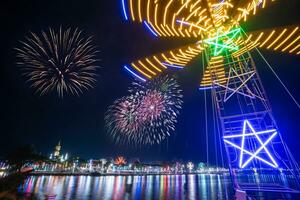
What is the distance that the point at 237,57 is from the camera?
8.99 metres

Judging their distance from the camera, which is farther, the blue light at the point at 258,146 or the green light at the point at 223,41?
the green light at the point at 223,41

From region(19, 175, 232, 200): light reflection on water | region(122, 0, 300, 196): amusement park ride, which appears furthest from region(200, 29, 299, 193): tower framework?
region(19, 175, 232, 200): light reflection on water

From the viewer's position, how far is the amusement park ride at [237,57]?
22.6 ft

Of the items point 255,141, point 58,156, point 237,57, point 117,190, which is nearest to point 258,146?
point 255,141

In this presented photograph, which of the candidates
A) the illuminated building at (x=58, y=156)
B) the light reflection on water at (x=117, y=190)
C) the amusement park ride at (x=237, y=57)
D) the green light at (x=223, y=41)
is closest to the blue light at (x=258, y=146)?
the amusement park ride at (x=237, y=57)

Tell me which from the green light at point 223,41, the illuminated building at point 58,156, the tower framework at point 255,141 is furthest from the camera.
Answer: the illuminated building at point 58,156

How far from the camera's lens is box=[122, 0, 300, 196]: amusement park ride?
688cm

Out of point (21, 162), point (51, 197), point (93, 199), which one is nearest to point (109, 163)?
point (21, 162)

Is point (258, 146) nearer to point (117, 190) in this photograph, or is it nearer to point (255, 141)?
point (255, 141)

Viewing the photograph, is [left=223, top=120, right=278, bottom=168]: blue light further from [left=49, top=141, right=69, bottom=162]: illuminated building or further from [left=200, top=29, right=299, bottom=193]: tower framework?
[left=49, top=141, right=69, bottom=162]: illuminated building

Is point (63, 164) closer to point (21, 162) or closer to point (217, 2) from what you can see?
point (21, 162)

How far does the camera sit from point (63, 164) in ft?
475

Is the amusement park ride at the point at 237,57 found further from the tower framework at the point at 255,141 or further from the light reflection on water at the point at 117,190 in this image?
the light reflection on water at the point at 117,190

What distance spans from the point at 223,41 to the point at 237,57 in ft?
3.47
